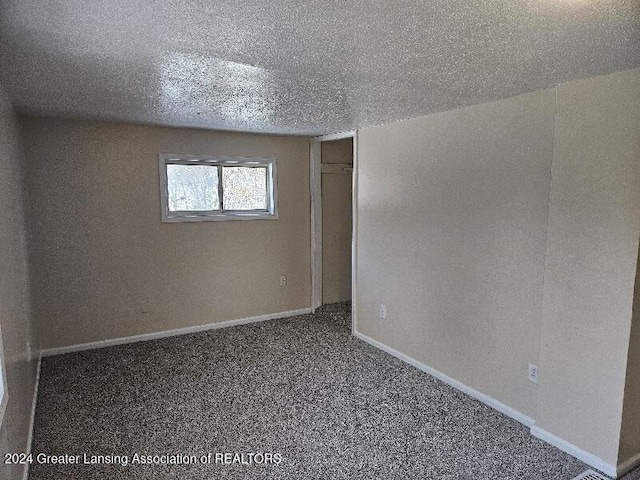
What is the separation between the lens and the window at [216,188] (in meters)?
4.21

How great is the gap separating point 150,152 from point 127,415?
2413 mm

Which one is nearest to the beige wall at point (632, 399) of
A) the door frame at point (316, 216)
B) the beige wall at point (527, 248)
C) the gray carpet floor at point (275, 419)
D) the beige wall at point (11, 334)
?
the beige wall at point (527, 248)

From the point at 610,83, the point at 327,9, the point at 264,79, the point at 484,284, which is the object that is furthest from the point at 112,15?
the point at 484,284

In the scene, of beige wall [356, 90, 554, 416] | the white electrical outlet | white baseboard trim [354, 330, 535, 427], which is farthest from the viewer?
the white electrical outlet

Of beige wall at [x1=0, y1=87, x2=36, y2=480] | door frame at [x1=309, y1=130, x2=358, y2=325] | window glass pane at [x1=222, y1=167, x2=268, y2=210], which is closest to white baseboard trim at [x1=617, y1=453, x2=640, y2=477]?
beige wall at [x1=0, y1=87, x2=36, y2=480]

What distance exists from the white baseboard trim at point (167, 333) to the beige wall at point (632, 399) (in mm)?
3414

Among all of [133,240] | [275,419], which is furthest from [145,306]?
[275,419]

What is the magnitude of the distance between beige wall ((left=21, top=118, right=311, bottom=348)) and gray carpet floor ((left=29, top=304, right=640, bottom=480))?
441mm

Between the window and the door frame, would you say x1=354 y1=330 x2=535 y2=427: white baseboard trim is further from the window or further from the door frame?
the window

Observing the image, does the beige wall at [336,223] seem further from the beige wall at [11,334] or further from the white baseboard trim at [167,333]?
the beige wall at [11,334]

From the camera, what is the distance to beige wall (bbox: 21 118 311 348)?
11.8 ft

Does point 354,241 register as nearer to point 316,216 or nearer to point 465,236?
point 316,216

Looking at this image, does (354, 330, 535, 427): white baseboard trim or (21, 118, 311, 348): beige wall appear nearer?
(354, 330, 535, 427): white baseboard trim

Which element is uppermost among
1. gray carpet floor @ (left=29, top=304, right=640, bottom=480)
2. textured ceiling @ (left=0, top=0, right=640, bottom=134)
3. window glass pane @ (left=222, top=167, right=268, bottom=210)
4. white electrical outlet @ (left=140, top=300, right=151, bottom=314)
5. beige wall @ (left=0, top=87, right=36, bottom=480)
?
textured ceiling @ (left=0, top=0, right=640, bottom=134)
